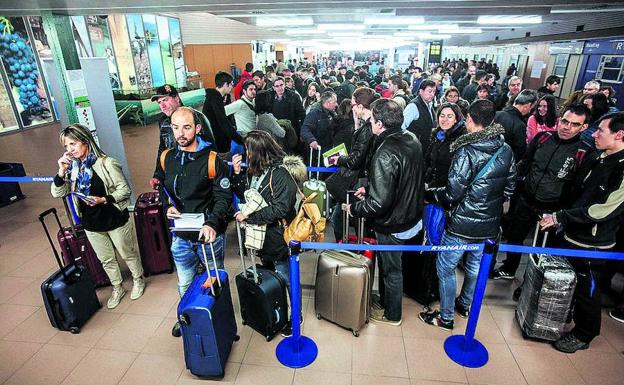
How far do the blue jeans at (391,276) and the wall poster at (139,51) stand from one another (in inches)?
528

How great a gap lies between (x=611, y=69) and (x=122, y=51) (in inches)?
634

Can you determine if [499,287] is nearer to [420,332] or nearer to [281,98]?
[420,332]

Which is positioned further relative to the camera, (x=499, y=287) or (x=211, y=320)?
(x=499, y=287)

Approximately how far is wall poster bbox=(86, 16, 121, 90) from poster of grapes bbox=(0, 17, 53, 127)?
1.82 meters

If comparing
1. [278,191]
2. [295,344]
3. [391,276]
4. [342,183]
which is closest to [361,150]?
[342,183]

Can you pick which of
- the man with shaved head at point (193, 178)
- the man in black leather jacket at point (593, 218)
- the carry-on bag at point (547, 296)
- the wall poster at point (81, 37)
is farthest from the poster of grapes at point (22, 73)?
the man in black leather jacket at point (593, 218)

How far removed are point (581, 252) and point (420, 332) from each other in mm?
1315

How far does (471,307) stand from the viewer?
8.07ft

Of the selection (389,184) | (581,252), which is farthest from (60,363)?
(581,252)

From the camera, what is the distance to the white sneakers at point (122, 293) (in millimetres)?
3210

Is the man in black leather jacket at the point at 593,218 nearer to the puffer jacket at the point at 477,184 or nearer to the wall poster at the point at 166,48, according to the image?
the puffer jacket at the point at 477,184

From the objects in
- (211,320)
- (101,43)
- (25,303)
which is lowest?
(25,303)

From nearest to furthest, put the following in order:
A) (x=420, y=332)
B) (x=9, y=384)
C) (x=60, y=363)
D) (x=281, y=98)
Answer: (x=9, y=384) → (x=60, y=363) → (x=420, y=332) → (x=281, y=98)

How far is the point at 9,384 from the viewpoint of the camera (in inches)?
96.1
